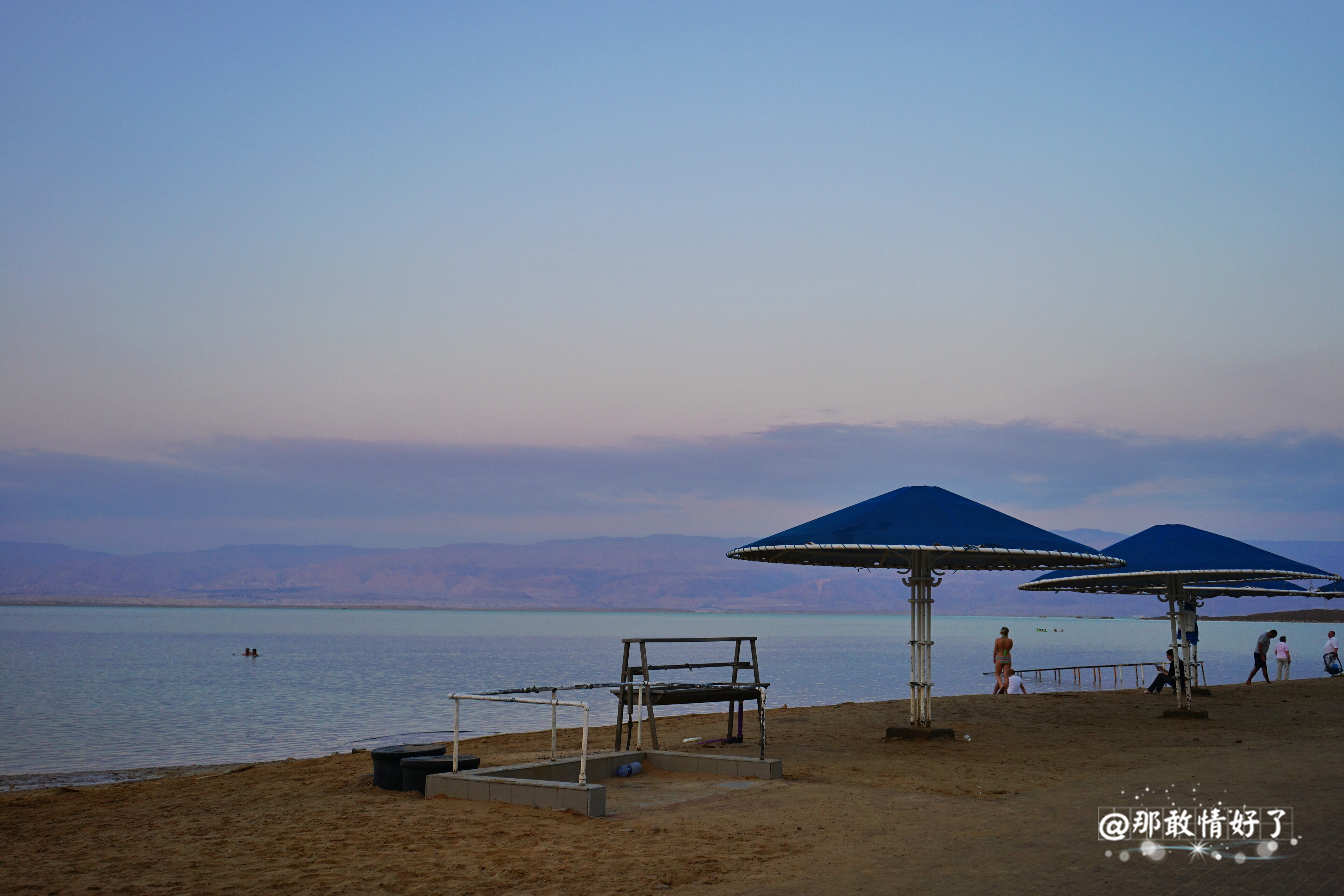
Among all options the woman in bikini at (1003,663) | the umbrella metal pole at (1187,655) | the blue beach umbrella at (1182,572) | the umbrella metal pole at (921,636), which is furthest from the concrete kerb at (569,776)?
the woman in bikini at (1003,663)

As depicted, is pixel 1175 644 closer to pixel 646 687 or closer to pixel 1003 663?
pixel 1003 663

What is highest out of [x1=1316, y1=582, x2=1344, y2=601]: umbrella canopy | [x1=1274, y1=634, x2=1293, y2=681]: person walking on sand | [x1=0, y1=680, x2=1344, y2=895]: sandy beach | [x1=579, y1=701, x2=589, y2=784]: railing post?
[x1=1316, y1=582, x2=1344, y2=601]: umbrella canopy

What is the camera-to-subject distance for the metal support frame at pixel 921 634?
14828mm

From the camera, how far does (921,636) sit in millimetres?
15031

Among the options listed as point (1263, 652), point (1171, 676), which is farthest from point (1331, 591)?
point (1263, 652)

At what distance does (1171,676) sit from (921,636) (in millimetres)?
14120

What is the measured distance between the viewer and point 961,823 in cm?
837

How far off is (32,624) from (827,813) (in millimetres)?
148757

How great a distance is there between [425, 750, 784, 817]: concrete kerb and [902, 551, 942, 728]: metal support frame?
3.67 m

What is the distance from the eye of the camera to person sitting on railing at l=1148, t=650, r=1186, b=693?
20.2 meters

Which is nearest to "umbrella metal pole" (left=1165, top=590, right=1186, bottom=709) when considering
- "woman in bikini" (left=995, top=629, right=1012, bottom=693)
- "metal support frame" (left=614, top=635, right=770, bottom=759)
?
"woman in bikini" (left=995, top=629, right=1012, bottom=693)

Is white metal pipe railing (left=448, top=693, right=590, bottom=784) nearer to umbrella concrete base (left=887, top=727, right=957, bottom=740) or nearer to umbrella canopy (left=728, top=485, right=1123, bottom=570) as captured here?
umbrella canopy (left=728, top=485, right=1123, bottom=570)

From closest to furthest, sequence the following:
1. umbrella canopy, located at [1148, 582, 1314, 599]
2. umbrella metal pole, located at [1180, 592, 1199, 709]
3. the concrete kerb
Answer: the concrete kerb → umbrella metal pole, located at [1180, 592, 1199, 709] → umbrella canopy, located at [1148, 582, 1314, 599]

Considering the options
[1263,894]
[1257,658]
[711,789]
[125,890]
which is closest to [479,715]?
[711,789]
